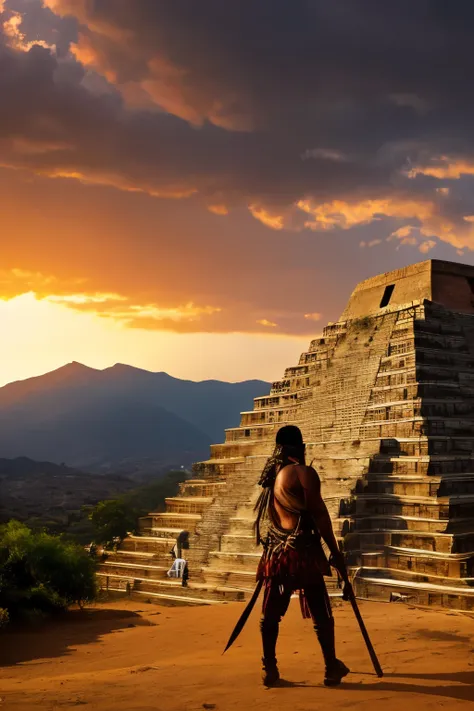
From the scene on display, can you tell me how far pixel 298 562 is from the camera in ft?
21.9

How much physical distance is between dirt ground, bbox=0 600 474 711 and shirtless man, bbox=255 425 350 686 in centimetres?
40

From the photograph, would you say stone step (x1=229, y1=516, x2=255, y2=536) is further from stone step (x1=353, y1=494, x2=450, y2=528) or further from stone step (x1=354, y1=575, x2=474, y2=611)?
stone step (x1=354, y1=575, x2=474, y2=611)

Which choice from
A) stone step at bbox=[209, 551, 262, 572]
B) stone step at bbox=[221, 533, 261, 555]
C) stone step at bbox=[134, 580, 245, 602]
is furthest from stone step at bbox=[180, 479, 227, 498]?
stone step at bbox=[134, 580, 245, 602]

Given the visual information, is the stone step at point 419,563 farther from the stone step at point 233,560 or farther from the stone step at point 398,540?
the stone step at point 233,560

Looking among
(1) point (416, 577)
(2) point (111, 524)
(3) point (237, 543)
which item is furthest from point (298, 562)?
(2) point (111, 524)

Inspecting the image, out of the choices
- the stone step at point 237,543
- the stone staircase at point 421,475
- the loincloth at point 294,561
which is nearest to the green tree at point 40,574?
the stone step at point 237,543

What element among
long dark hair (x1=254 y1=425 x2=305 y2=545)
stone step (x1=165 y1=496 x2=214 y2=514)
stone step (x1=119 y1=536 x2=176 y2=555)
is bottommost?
stone step (x1=119 y1=536 x2=176 y2=555)

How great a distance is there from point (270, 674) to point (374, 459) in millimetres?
14124

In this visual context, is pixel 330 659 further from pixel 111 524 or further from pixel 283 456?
pixel 111 524

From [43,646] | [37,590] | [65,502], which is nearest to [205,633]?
[43,646]

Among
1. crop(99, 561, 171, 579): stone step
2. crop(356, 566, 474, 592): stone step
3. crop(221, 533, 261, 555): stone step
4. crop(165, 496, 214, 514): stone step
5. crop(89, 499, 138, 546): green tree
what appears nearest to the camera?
crop(356, 566, 474, 592): stone step

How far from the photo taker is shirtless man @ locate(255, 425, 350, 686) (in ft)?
21.7

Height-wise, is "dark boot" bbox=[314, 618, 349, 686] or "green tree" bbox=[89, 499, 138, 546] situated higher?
"dark boot" bbox=[314, 618, 349, 686]

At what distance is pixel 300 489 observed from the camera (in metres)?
6.87
